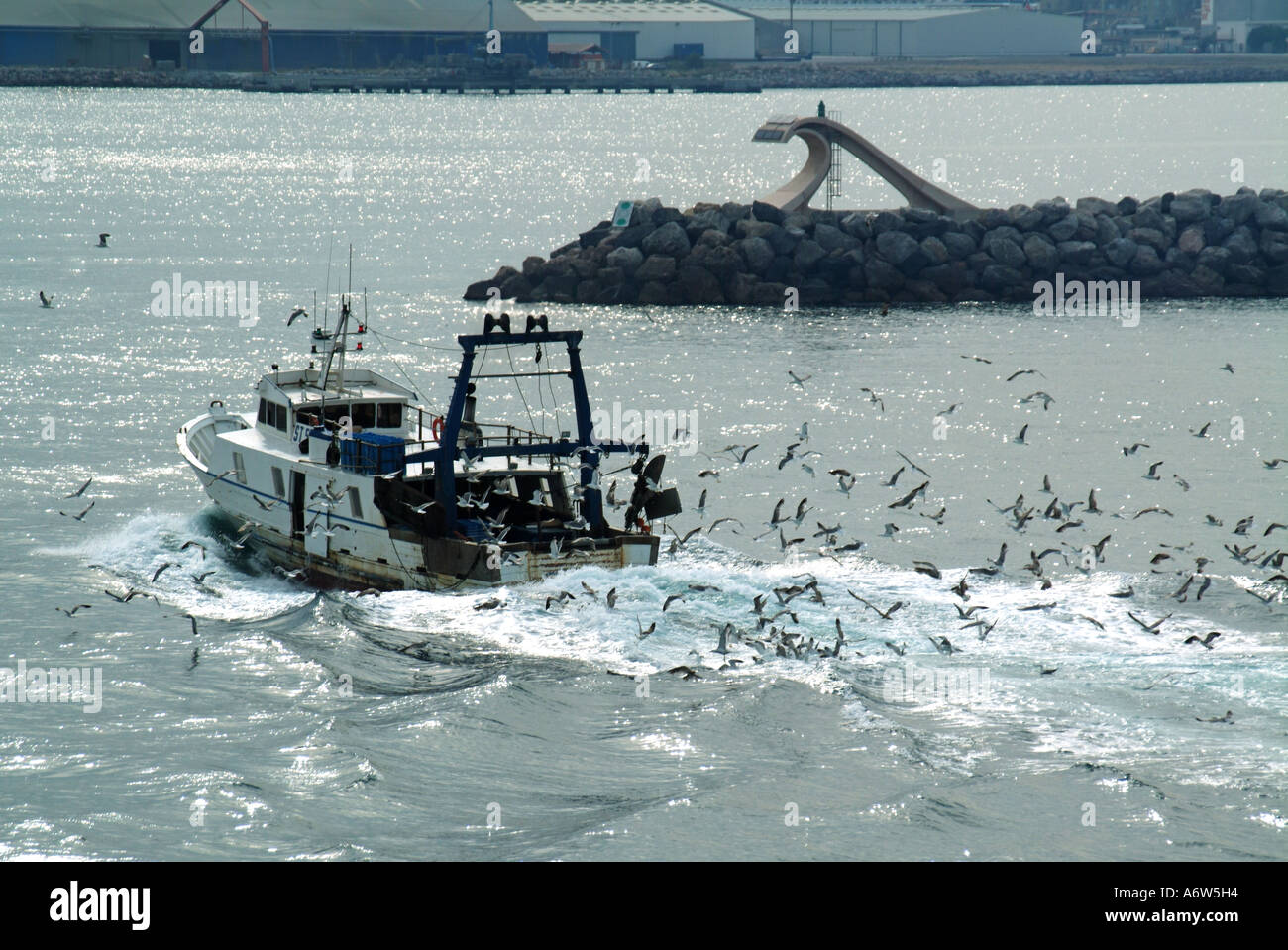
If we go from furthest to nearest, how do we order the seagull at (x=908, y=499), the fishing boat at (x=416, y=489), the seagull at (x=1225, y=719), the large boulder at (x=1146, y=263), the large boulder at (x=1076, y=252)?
the large boulder at (x=1146, y=263) → the large boulder at (x=1076, y=252) → the seagull at (x=908, y=499) → the fishing boat at (x=416, y=489) → the seagull at (x=1225, y=719)

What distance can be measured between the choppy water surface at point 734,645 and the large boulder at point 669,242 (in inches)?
165

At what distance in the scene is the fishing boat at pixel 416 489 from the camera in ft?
86.4

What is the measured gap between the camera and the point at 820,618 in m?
24.6

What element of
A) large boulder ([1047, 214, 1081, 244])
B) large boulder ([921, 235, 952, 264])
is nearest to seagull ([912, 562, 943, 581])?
large boulder ([921, 235, 952, 264])

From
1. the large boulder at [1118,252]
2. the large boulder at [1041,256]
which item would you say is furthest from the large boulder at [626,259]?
the large boulder at [1118,252]

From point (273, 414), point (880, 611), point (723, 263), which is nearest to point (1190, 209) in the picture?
point (723, 263)

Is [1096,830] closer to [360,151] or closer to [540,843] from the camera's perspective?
[540,843]

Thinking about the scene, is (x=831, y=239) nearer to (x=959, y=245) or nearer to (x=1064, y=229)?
(x=959, y=245)

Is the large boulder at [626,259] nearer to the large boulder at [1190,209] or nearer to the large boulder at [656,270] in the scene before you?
the large boulder at [656,270]

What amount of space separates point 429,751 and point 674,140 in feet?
481

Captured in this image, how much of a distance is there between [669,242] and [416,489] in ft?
114

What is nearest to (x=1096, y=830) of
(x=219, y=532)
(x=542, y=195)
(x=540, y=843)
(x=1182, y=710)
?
(x=1182, y=710)

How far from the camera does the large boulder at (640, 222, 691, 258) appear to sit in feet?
200

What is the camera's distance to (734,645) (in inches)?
938
